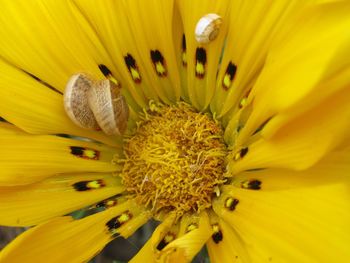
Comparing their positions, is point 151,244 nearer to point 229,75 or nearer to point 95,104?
point 95,104

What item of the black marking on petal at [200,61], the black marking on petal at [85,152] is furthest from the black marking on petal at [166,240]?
the black marking on petal at [200,61]

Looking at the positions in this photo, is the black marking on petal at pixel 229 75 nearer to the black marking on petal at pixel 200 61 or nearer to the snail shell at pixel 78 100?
the black marking on petal at pixel 200 61

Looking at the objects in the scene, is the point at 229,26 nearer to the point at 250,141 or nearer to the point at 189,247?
the point at 250,141

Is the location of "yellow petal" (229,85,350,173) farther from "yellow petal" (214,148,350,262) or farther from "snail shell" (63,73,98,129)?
"snail shell" (63,73,98,129)

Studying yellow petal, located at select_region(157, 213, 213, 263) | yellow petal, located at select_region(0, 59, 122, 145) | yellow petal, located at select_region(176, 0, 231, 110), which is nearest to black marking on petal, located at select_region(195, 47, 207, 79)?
yellow petal, located at select_region(176, 0, 231, 110)

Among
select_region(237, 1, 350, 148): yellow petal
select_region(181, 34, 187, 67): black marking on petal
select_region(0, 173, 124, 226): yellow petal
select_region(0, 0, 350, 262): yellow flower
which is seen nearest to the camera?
select_region(237, 1, 350, 148): yellow petal

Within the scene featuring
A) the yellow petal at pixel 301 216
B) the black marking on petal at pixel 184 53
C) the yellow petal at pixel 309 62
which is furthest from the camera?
the black marking on petal at pixel 184 53
